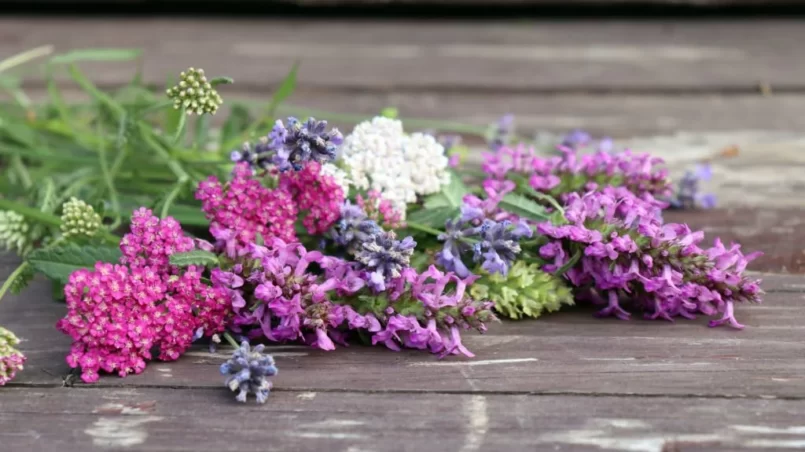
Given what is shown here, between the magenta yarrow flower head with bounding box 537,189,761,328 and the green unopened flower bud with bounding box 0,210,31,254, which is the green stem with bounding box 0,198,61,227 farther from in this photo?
the magenta yarrow flower head with bounding box 537,189,761,328

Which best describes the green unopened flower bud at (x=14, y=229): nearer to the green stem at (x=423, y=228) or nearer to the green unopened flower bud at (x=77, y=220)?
the green unopened flower bud at (x=77, y=220)

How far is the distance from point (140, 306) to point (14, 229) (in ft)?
Answer: 1.54

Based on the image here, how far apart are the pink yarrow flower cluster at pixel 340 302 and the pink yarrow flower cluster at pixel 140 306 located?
0.14 feet

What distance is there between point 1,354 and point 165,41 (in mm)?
1926

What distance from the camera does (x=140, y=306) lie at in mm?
1299

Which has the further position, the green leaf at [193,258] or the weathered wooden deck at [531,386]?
the green leaf at [193,258]

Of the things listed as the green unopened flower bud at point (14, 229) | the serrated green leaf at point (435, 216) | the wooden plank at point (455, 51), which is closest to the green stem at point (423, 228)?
the serrated green leaf at point (435, 216)

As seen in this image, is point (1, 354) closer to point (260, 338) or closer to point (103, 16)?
point (260, 338)

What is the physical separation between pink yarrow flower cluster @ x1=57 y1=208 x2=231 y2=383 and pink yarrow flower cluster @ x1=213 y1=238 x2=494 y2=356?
0.04m

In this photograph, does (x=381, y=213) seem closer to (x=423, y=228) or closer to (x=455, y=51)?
(x=423, y=228)

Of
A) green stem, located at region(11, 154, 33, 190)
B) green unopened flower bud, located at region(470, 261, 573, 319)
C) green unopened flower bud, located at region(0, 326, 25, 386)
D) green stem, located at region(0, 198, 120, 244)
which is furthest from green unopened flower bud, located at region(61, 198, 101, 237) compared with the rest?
green unopened flower bud, located at region(470, 261, 573, 319)

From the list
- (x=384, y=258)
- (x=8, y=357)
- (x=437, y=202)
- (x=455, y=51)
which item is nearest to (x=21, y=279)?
(x=8, y=357)

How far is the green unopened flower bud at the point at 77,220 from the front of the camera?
1.45 metres

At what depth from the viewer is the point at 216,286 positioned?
4.40 feet
